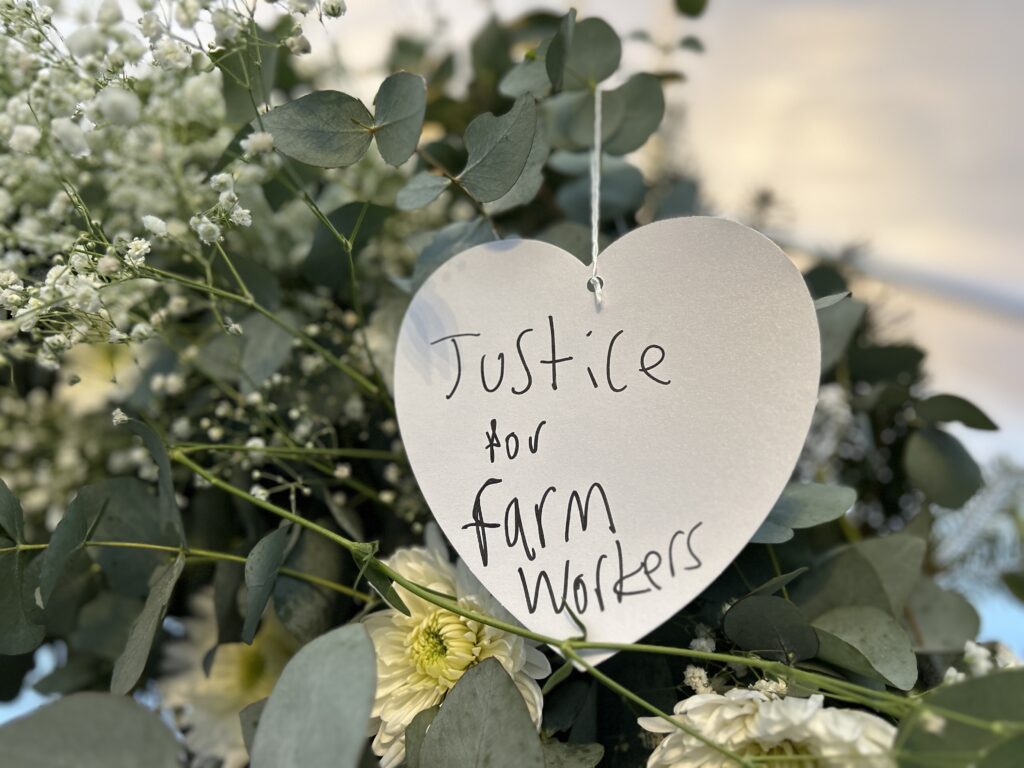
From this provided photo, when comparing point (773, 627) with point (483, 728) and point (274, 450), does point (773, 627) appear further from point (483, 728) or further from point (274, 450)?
point (274, 450)

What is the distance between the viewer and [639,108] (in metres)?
0.56

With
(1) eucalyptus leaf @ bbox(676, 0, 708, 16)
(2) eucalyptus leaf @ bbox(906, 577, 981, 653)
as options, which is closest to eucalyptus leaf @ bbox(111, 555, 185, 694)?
(2) eucalyptus leaf @ bbox(906, 577, 981, 653)

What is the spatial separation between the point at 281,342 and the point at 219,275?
0.24 feet

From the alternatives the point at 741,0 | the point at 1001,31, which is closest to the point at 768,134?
the point at 741,0

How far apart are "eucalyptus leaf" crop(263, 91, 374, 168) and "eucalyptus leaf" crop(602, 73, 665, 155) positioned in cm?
21

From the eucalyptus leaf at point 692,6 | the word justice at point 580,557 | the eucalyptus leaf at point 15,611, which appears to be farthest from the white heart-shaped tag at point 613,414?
the eucalyptus leaf at point 692,6

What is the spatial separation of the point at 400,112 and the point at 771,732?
33cm

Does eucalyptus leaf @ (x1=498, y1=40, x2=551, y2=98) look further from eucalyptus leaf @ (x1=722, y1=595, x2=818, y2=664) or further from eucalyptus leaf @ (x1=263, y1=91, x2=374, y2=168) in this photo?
eucalyptus leaf @ (x1=722, y1=595, x2=818, y2=664)

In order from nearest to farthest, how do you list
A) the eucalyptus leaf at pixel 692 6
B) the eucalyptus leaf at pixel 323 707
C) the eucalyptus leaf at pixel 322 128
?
the eucalyptus leaf at pixel 323 707 < the eucalyptus leaf at pixel 322 128 < the eucalyptus leaf at pixel 692 6

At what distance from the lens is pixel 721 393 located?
393mm

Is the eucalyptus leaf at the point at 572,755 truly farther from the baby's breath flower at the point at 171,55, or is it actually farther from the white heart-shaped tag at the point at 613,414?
the baby's breath flower at the point at 171,55

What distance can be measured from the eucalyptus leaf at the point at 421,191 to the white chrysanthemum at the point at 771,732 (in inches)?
11.0

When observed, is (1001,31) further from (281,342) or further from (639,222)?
(281,342)

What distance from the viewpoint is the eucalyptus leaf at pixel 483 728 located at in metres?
0.36
